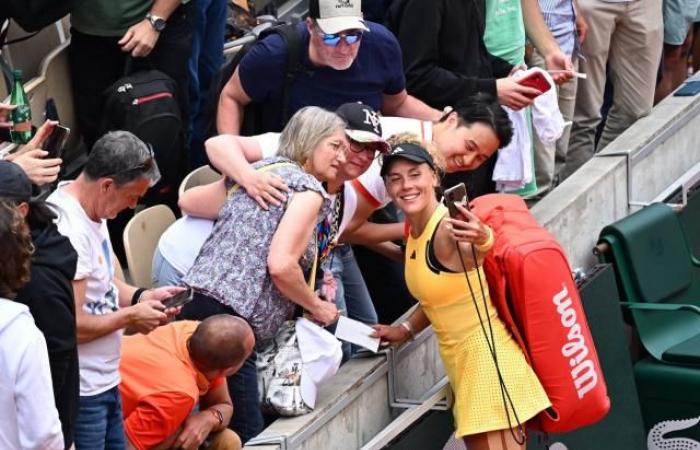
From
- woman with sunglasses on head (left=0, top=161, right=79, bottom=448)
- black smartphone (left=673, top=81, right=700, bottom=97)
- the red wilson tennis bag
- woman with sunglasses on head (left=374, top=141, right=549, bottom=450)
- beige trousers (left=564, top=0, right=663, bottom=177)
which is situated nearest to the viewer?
woman with sunglasses on head (left=0, top=161, right=79, bottom=448)

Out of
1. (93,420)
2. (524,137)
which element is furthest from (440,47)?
(93,420)

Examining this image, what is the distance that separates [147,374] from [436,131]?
5.56 feet

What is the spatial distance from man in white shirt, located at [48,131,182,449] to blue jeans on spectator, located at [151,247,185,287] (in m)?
0.66

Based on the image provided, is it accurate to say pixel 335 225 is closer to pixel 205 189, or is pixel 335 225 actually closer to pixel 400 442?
pixel 205 189

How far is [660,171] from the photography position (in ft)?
29.0

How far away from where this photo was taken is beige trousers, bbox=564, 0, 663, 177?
824 cm

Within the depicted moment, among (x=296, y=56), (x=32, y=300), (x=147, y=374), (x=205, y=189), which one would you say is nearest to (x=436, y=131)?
(x=296, y=56)

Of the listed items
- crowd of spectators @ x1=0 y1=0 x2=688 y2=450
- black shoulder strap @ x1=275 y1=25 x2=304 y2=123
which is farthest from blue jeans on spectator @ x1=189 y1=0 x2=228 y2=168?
black shoulder strap @ x1=275 y1=25 x2=304 y2=123

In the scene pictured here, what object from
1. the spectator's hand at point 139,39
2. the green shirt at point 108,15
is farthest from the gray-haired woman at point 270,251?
the green shirt at point 108,15

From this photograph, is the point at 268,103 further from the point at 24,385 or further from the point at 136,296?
the point at 24,385

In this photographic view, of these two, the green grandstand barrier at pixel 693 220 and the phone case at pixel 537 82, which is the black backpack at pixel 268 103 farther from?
the green grandstand barrier at pixel 693 220

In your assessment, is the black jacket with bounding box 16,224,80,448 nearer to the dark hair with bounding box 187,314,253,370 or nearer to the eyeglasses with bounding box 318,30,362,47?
the dark hair with bounding box 187,314,253,370

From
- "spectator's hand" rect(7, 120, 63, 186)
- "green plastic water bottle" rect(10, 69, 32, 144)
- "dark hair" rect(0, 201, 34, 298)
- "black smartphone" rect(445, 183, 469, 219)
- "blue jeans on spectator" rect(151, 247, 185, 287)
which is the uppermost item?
"dark hair" rect(0, 201, 34, 298)

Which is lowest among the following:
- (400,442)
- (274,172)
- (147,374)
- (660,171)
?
(660,171)
